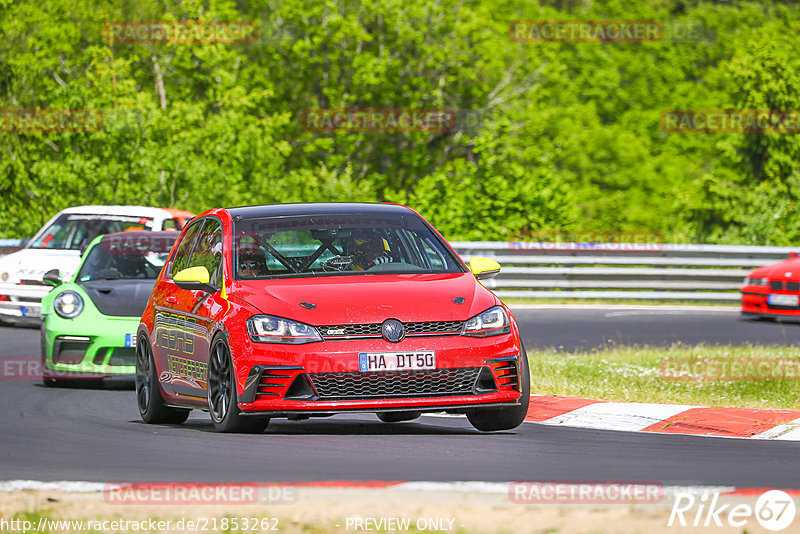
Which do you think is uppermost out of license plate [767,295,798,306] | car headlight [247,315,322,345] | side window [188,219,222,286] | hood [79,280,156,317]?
side window [188,219,222,286]

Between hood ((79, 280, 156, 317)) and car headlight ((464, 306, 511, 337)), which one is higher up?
car headlight ((464, 306, 511, 337))

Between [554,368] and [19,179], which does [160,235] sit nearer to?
[554,368]

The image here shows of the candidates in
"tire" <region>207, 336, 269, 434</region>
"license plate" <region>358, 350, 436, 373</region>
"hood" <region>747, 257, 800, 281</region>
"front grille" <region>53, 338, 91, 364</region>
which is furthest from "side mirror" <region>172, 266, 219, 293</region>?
"hood" <region>747, 257, 800, 281</region>

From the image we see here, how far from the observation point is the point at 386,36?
154 ft

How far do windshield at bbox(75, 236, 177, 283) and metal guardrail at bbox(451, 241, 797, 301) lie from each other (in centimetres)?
1061

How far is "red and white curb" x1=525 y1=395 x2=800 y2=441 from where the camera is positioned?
9.73 meters

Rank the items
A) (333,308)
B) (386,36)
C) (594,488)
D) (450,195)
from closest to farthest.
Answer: (594,488), (333,308), (450,195), (386,36)

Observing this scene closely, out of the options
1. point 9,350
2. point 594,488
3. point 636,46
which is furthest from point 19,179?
point 636,46

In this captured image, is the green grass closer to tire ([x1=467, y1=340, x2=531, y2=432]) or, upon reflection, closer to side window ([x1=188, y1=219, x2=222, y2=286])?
tire ([x1=467, y1=340, x2=531, y2=432])

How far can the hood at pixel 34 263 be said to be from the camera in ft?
63.3

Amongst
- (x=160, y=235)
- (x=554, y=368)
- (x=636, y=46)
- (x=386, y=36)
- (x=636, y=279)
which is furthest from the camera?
(x=636, y=46)

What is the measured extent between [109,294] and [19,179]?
1787 centimetres

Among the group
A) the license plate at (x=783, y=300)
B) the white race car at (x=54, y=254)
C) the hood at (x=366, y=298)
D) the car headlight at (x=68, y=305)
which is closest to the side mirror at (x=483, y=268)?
the hood at (x=366, y=298)

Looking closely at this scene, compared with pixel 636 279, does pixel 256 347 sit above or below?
above
